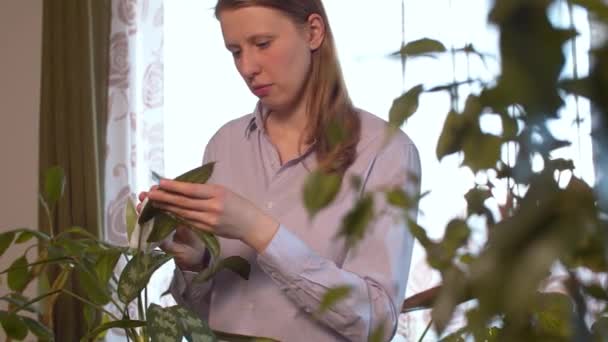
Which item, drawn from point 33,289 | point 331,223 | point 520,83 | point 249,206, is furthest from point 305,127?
point 33,289

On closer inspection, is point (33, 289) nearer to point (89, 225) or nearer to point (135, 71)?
point (89, 225)

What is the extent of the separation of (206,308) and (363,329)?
37 cm

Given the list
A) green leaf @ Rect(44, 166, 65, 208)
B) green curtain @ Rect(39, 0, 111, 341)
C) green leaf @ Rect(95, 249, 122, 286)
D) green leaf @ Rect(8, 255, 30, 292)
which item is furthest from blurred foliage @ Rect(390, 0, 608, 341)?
green curtain @ Rect(39, 0, 111, 341)

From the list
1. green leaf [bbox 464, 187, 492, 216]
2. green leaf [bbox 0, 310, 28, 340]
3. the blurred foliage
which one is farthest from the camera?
green leaf [bbox 0, 310, 28, 340]

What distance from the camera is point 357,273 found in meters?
1.46

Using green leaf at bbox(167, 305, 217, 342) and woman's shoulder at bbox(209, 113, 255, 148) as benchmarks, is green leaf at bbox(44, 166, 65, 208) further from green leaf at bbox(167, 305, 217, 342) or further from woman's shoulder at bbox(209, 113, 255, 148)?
green leaf at bbox(167, 305, 217, 342)

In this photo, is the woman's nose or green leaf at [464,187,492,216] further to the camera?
the woman's nose

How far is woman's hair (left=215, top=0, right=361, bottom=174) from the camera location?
5.19 feet

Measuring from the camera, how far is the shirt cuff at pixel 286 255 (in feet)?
4.52

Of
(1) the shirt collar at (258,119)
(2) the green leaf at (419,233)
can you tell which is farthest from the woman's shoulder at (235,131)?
(2) the green leaf at (419,233)

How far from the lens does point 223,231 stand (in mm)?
1352

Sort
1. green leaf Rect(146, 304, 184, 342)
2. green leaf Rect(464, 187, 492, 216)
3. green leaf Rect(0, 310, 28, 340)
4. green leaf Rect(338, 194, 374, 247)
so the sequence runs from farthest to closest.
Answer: green leaf Rect(0, 310, 28, 340)
green leaf Rect(146, 304, 184, 342)
green leaf Rect(464, 187, 492, 216)
green leaf Rect(338, 194, 374, 247)

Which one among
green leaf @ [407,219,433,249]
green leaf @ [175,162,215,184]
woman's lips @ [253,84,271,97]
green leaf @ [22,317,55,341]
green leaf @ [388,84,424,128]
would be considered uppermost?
green leaf @ [388,84,424,128]

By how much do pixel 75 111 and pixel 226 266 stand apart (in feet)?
5.62
